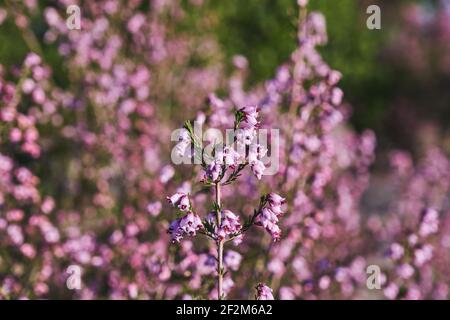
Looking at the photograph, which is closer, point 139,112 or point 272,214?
point 272,214

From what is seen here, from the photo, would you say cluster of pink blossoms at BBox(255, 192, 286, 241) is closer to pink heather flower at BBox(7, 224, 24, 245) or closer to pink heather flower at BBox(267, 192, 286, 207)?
pink heather flower at BBox(267, 192, 286, 207)

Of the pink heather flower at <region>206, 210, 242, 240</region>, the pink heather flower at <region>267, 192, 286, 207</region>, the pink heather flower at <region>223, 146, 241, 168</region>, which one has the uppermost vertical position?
the pink heather flower at <region>223, 146, 241, 168</region>

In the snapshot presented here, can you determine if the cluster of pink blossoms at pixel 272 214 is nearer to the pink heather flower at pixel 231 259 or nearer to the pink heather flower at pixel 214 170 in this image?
the pink heather flower at pixel 214 170

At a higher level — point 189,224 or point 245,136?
point 245,136

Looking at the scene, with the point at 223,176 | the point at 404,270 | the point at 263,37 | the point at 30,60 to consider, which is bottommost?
the point at 404,270

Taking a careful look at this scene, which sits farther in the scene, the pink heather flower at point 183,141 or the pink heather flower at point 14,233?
the pink heather flower at point 14,233

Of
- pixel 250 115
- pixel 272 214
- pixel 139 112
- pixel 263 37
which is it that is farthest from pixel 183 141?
pixel 263 37

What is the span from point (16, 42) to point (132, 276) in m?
8.99

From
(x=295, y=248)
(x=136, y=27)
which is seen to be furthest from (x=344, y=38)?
(x=295, y=248)

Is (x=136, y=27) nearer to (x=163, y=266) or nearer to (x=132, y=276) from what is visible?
(x=132, y=276)

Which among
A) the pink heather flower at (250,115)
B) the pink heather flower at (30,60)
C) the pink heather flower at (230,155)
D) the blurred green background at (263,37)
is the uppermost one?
the blurred green background at (263,37)

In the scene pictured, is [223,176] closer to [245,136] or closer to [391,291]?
[245,136]

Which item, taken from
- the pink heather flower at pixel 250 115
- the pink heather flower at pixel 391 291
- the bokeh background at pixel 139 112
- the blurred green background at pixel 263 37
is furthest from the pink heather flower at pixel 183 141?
the blurred green background at pixel 263 37

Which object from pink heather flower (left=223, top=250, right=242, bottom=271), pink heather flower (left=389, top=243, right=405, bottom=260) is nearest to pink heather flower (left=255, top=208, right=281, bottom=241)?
pink heather flower (left=223, top=250, right=242, bottom=271)
